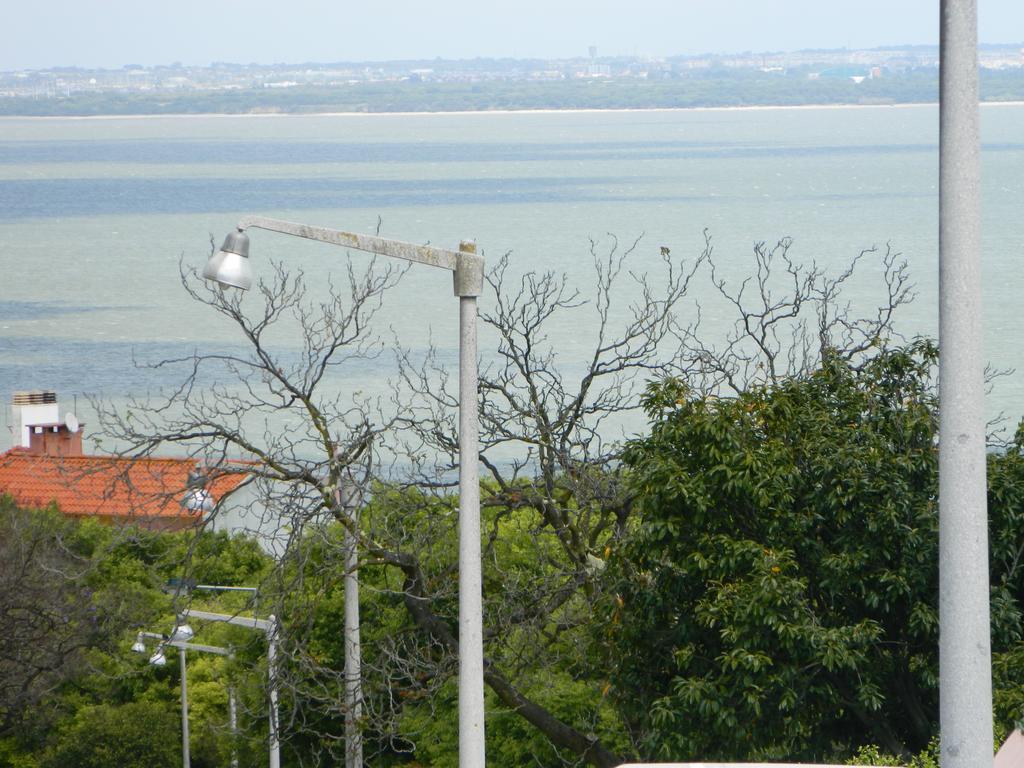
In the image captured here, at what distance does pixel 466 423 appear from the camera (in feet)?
26.7

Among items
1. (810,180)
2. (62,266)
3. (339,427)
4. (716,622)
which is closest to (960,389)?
(716,622)

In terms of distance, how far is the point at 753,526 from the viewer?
13.2 meters

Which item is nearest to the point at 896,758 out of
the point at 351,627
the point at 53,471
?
the point at 351,627

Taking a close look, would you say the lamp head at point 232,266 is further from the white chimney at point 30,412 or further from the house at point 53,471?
the white chimney at point 30,412

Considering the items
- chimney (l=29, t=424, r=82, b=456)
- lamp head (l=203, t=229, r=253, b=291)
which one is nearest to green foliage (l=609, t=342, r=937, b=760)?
lamp head (l=203, t=229, r=253, b=291)

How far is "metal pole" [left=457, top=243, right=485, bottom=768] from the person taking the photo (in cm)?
808

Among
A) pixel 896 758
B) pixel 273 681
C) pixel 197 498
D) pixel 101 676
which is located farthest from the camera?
pixel 101 676

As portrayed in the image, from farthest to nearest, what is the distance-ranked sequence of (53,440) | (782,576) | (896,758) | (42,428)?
(42,428) → (53,440) → (896,758) → (782,576)

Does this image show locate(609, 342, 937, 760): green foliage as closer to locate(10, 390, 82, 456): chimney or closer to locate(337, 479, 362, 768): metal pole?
locate(337, 479, 362, 768): metal pole

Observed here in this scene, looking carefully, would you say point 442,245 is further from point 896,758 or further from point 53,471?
point 896,758

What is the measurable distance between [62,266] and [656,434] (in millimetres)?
123537

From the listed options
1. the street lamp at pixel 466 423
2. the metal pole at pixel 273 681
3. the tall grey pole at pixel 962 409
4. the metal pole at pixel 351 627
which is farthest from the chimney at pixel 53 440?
the tall grey pole at pixel 962 409

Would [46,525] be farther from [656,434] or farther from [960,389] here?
[960,389]

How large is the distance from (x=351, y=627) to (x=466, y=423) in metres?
7.31
